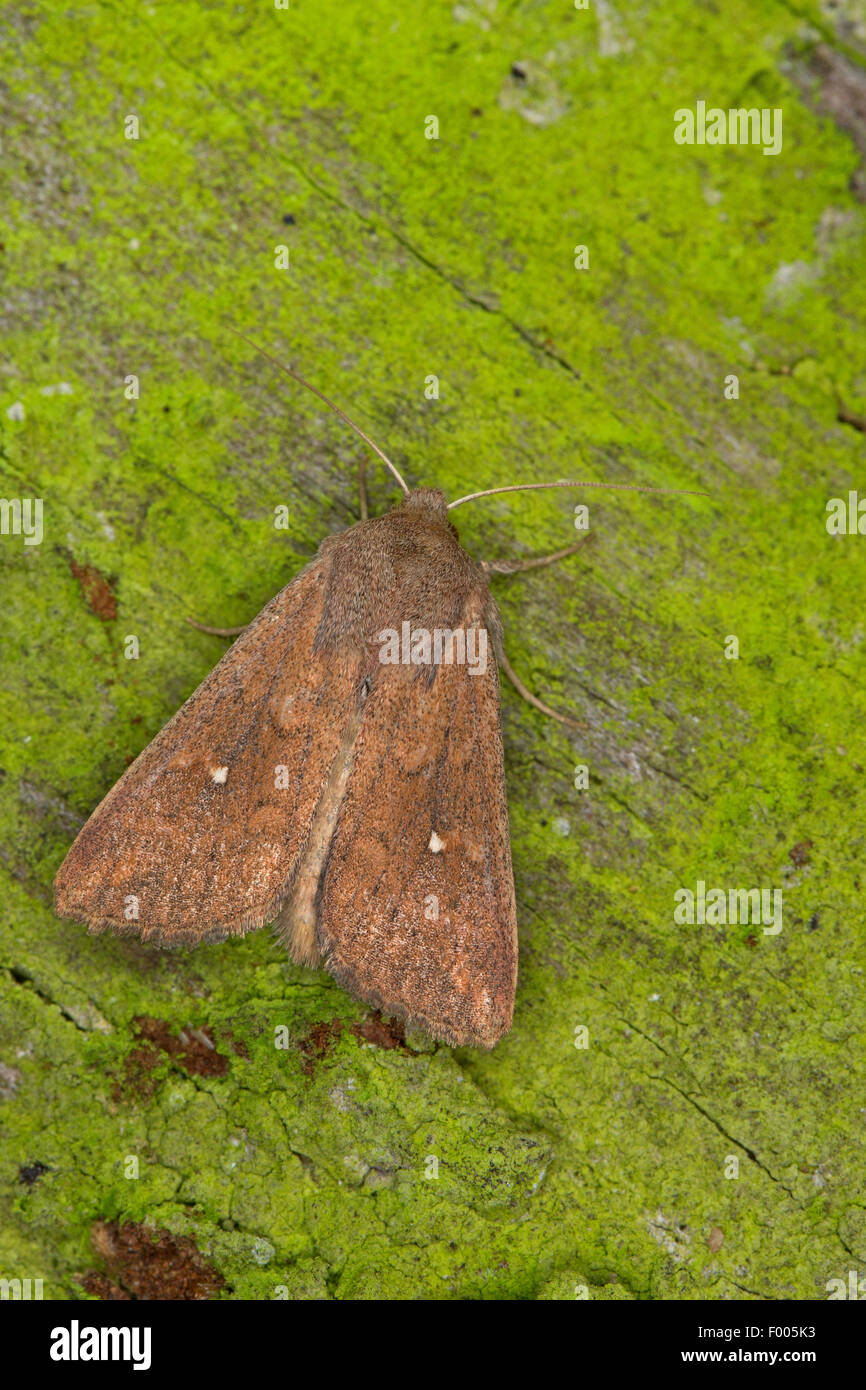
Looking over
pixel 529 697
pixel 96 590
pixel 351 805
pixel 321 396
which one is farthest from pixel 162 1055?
pixel 321 396

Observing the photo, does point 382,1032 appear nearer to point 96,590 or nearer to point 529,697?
point 529,697

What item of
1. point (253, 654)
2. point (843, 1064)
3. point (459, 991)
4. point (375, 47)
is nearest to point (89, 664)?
point (253, 654)

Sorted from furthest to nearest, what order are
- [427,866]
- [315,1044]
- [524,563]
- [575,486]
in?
[524,563], [575,486], [315,1044], [427,866]

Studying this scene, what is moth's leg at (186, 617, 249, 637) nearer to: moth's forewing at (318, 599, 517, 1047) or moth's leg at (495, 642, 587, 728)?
moth's forewing at (318, 599, 517, 1047)

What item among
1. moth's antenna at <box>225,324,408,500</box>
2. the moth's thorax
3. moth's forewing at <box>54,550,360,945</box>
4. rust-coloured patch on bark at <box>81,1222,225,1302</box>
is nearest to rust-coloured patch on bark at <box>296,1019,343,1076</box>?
moth's forewing at <box>54,550,360,945</box>

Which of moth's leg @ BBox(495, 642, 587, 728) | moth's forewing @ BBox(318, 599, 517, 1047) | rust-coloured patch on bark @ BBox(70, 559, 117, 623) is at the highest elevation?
rust-coloured patch on bark @ BBox(70, 559, 117, 623)

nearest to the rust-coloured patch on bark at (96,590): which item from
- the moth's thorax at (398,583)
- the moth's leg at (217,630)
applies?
the moth's leg at (217,630)
